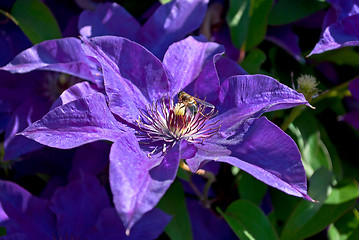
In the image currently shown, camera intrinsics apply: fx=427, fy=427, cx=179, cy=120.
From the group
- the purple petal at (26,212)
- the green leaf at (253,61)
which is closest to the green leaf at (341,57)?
the green leaf at (253,61)

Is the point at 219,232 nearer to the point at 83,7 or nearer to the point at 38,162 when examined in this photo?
the point at 38,162

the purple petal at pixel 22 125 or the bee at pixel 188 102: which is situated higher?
the bee at pixel 188 102

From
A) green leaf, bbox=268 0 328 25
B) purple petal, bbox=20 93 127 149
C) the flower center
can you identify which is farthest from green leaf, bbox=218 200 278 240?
green leaf, bbox=268 0 328 25

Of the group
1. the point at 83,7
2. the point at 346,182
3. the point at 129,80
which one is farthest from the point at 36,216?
the point at 346,182

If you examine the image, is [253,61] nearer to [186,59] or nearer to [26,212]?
[186,59]

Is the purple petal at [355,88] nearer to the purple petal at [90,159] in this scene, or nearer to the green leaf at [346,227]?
the green leaf at [346,227]

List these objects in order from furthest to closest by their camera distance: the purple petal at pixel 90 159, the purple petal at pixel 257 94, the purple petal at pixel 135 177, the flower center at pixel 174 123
Answer: 1. the purple petal at pixel 90 159
2. the flower center at pixel 174 123
3. the purple petal at pixel 257 94
4. the purple petal at pixel 135 177

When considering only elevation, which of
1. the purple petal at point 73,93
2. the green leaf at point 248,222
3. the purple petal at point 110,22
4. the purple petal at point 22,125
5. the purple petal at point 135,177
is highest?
the purple petal at point 110,22

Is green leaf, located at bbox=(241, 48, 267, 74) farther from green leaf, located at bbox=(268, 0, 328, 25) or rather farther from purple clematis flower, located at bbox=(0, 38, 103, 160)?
purple clematis flower, located at bbox=(0, 38, 103, 160)
